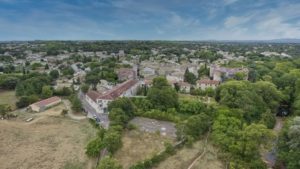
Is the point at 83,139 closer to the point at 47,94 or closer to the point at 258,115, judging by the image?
the point at 47,94

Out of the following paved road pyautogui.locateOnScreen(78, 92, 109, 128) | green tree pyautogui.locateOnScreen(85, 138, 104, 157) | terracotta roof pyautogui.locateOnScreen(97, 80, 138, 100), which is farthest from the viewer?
terracotta roof pyautogui.locateOnScreen(97, 80, 138, 100)

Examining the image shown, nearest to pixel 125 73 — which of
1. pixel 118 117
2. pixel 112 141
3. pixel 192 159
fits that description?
pixel 118 117

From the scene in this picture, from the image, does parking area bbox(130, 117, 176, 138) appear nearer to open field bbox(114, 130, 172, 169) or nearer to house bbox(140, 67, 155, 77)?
open field bbox(114, 130, 172, 169)

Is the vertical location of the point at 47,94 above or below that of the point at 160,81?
below

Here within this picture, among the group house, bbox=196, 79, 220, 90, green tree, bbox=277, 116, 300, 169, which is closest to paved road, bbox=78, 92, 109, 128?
house, bbox=196, 79, 220, 90

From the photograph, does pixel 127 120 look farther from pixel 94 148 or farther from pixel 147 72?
pixel 147 72

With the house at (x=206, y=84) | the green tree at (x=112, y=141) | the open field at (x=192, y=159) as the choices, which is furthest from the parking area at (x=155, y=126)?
the house at (x=206, y=84)

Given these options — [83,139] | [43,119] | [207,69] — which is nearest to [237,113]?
[83,139]
